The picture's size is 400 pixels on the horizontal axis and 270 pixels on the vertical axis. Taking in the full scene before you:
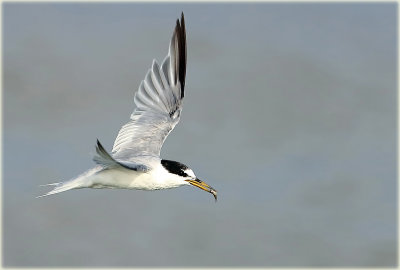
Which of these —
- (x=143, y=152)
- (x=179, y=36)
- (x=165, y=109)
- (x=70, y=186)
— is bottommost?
(x=70, y=186)

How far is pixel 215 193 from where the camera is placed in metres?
8.62

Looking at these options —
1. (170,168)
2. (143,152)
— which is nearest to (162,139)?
(143,152)

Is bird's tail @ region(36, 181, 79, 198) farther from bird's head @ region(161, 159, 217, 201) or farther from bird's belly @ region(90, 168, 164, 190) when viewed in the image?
bird's head @ region(161, 159, 217, 201)

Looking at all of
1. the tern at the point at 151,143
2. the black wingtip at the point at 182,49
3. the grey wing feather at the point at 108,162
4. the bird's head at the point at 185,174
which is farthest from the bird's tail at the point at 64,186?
the black wingtip at the point at 182,49

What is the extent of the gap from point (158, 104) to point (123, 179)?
1830 mm

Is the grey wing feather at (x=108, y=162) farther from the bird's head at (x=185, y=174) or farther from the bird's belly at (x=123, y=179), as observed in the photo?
the bird's head at (x=185, y=174)

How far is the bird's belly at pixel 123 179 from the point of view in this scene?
8594 mm

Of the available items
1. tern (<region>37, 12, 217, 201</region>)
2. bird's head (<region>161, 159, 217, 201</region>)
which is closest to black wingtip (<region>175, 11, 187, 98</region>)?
tern (<region>37, 12, 217, 201</region>)

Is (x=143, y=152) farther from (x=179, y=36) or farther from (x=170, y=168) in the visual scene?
(x=179, y=36)

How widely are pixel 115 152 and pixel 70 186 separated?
120 centimetres

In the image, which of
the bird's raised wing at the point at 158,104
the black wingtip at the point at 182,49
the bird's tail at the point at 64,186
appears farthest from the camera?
the black wingtip at the point at 182,49

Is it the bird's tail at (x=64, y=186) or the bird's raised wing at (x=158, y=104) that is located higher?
A: the bird's raised wing at (x=158, y=104)

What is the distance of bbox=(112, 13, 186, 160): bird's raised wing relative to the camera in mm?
9680

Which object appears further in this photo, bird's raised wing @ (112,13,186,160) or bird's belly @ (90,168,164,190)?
bird's raised wing @ (112,13,186,160)
